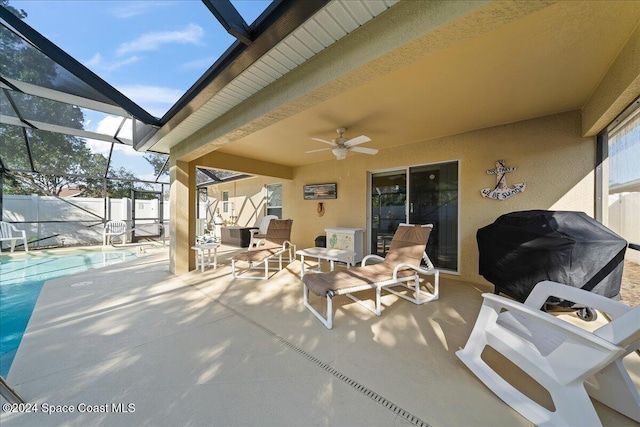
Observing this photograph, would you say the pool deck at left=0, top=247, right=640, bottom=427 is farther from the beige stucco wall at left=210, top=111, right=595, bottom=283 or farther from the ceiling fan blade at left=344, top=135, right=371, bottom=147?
the ceiling fan blade at left=344, top=135, right=371, bottom=147

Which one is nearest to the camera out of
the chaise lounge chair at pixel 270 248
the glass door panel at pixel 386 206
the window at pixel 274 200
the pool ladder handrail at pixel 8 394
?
the pool ladder handrail at pixel 8 394

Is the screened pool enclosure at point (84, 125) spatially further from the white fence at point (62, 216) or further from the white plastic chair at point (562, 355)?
the white plastic chair at point (562, 355)

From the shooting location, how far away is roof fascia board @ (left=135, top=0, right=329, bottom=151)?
5.30 feet

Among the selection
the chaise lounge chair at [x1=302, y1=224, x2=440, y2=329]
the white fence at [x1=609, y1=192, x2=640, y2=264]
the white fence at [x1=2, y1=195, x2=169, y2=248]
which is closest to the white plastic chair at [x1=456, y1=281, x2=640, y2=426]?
the chaise lounge chair at [x1=302, y1=224, x2=440, y2=329]

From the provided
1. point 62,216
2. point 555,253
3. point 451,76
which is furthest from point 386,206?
point 62,216

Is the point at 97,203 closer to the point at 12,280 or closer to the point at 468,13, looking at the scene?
the point at 12,280

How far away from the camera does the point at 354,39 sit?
177cm

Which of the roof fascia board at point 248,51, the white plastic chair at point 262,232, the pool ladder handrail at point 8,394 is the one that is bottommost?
the pool ladder handrail at point 8,394

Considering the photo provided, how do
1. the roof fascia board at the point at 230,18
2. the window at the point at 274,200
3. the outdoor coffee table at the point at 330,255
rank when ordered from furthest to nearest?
the window at the point at 274,200, the outdoor coffee table at the point at 330,255, the roof fascia board at the point at 230,18

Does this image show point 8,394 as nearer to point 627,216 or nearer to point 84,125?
point 627,216

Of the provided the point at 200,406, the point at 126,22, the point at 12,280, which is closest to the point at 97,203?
the point at 12,280

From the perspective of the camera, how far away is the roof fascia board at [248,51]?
162cm

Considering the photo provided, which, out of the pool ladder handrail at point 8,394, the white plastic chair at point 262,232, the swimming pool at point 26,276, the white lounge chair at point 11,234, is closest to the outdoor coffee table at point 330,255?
the white plastic chair at point 262,232

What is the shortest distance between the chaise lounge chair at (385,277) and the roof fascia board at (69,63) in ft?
11.9
